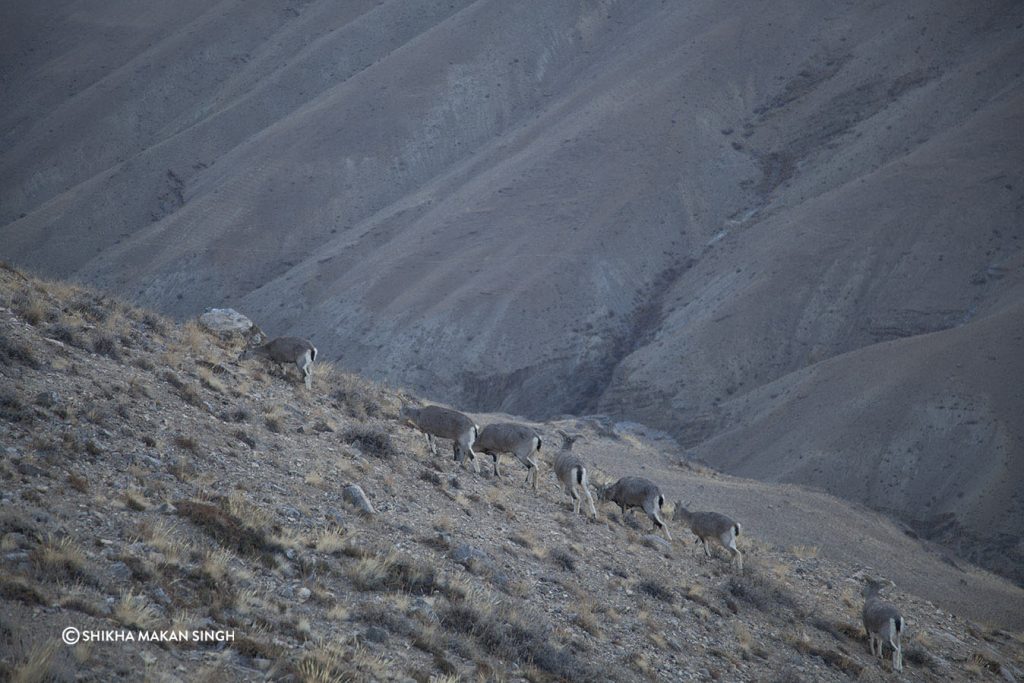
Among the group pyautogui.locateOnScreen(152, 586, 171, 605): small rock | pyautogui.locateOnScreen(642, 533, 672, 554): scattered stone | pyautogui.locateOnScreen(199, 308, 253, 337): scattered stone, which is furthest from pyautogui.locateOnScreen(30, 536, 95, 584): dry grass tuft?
pyautogui.locateOnScreen(199, 308, 253, 337): scattered stone

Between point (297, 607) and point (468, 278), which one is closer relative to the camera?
point (297, 607)

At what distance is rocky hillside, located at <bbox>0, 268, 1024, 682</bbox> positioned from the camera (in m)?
8.28

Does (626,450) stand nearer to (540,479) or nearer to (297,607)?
(540,479)

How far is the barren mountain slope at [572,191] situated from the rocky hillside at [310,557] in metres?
26.6

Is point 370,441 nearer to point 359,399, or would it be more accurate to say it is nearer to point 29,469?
point 359,399

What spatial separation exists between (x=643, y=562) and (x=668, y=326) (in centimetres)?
4392

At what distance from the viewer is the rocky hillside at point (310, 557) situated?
828cm

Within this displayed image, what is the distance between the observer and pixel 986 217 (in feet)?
184

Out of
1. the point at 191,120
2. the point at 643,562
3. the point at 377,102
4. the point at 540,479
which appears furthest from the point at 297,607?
the point at 191,120

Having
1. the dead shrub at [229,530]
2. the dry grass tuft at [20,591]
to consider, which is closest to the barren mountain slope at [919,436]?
the dead shrub at [229,530]

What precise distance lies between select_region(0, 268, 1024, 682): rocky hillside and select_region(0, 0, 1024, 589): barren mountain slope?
87.4 ft

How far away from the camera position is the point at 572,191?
6794 centimetres

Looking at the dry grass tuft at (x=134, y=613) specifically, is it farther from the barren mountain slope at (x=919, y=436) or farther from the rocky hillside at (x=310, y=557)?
the barren mountain slope at (x=919, y=436)

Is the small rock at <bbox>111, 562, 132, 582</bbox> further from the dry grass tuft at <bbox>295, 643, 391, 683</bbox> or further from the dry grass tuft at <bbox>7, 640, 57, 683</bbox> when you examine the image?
the dry grass tuft at <bbox>295, 643, 391, 683</bbox>
